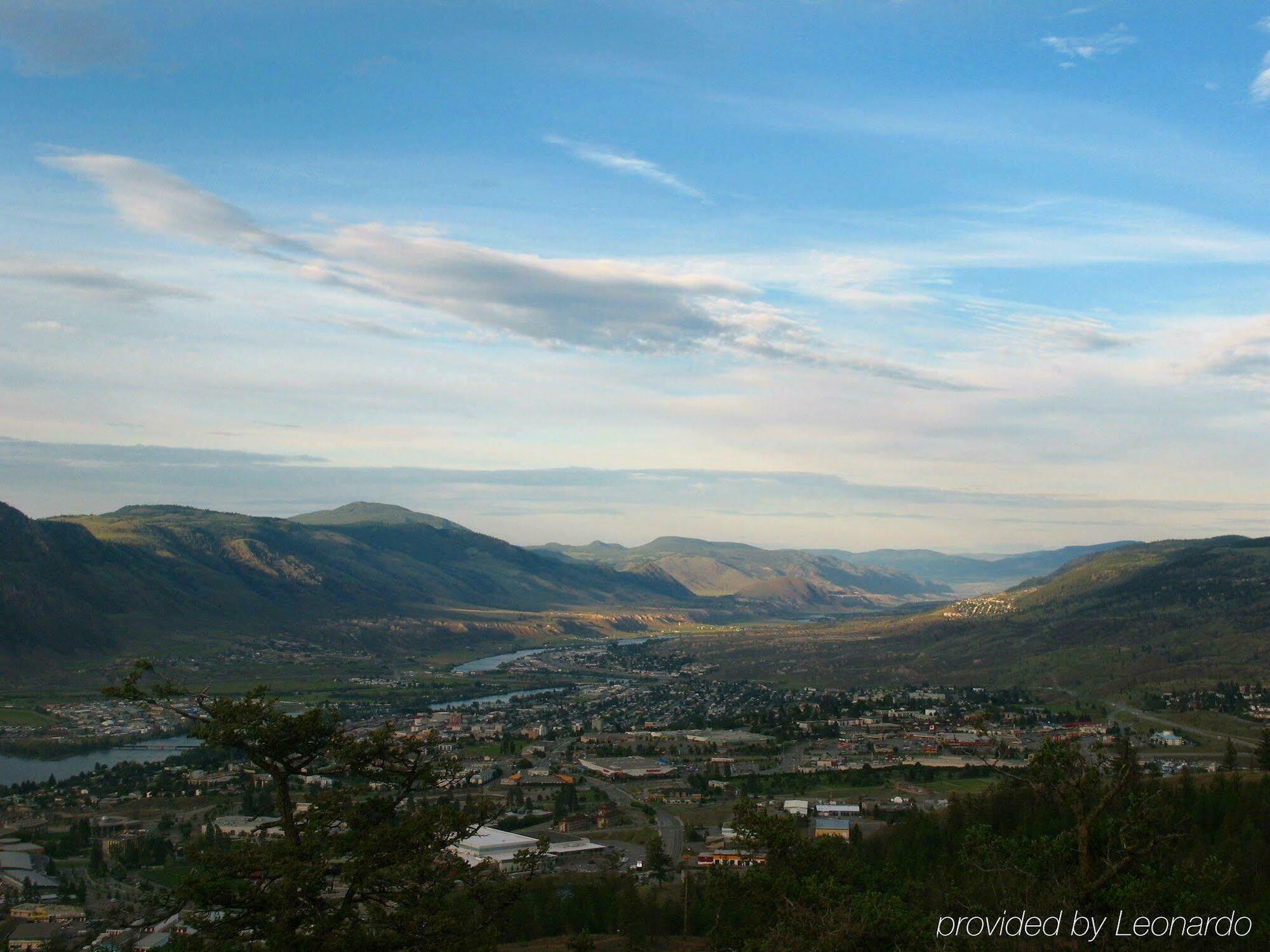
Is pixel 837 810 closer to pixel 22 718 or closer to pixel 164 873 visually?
pixel 164 873

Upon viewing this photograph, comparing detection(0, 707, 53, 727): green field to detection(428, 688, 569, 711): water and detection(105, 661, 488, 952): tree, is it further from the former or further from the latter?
detection(105, 661, 488, 952): tree

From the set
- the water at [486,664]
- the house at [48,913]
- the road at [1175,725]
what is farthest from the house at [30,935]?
the water at [486,664]

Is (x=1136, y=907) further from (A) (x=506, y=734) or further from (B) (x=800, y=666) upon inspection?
(B) (x=800, y=666)

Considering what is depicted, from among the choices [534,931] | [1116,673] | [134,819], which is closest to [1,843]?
[134,819]

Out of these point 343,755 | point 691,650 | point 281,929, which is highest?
point 343,755

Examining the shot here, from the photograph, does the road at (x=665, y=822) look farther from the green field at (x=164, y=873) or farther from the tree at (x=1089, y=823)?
the tree at (x=1089, y=823)

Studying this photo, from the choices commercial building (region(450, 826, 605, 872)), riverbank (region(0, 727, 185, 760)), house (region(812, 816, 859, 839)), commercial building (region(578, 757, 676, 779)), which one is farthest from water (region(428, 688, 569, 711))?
house (region(812, 816, 859, 839))

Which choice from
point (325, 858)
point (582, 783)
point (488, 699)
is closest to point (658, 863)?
point (582, 783)
